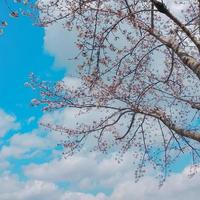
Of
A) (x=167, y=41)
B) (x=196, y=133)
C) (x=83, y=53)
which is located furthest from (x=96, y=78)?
(x=196, y=133)

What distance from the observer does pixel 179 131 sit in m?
15.2

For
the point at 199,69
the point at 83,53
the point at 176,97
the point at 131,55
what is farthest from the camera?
the point at 176,97

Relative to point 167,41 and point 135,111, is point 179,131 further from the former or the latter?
point 167,41

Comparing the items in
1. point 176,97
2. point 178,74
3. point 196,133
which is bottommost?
point 196,133

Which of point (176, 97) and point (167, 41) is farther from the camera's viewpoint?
point (176, 97)

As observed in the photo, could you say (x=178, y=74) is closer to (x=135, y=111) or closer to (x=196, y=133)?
(x=135, y=111)

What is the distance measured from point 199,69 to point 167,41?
1.53 meters

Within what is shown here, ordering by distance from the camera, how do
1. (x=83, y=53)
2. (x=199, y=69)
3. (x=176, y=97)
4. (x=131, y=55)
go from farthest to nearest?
1. (x=176, y=97)
2. (x=131, y=55)
3. (x=83, y=53)
4. (x=199, y=69)

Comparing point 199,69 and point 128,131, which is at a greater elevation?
point 128,131

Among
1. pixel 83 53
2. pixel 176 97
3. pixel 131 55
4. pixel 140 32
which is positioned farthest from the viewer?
pixel 176 97

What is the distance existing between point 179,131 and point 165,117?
79 centimetres

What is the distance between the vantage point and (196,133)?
14453 millimetres

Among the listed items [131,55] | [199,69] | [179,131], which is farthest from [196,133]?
[131,55]

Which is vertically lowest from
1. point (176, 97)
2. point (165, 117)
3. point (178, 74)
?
point (165, 117)
